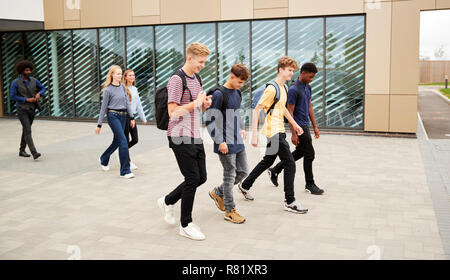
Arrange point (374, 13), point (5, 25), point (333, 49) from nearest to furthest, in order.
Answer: point (374, 13) → point (333, 49) → point (5, 25)

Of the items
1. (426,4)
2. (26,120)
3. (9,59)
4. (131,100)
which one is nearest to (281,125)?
(131,100)

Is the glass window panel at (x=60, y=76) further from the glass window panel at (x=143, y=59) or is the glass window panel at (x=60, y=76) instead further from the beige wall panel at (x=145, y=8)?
the beige wall panel at (x=145, y=8)

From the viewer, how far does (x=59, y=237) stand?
191 inches

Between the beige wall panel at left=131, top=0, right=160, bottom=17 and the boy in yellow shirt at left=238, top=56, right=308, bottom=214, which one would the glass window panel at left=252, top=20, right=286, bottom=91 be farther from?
the boy in yellow shirt at left=238, top=56, right=308, bottom=214

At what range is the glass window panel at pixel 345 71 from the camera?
1231 centimetres

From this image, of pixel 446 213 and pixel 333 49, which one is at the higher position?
pixel 333 49

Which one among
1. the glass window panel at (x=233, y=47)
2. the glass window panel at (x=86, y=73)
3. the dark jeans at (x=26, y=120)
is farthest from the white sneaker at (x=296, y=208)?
the glass window panel at (x=86, y=73)

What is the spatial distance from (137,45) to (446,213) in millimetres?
11301

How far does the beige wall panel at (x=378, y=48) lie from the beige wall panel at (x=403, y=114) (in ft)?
1.19

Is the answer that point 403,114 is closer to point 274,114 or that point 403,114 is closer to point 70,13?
point 274,114

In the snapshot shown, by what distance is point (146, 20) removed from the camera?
47.1 feet

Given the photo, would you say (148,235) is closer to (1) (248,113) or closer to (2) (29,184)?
(2) (29,184)

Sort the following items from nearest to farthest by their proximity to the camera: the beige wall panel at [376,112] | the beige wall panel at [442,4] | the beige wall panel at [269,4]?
the beige wall panel at [442,4]
the beige wall panel at [376,112]
the beige wall panel at [269,4]
